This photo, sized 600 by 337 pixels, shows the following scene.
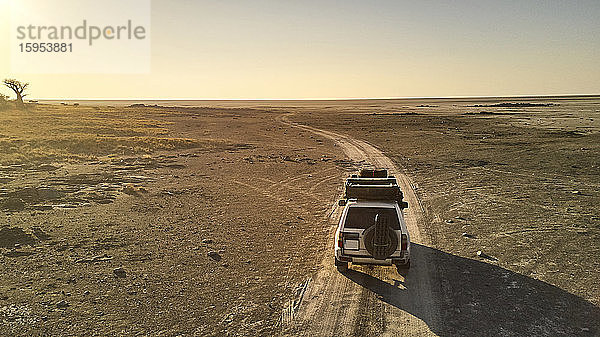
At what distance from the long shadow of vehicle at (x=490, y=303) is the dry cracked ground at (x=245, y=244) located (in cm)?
4

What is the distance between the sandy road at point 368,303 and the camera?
307 inches

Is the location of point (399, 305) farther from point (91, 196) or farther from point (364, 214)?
point (91, 196)

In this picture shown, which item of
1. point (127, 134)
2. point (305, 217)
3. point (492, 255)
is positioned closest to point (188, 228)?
point (305, 217)

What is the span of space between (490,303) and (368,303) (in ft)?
9.07

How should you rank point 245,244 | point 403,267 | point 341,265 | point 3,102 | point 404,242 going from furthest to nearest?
point 3,102
point 245,244
point 341,265
point 403,267
point 404,242

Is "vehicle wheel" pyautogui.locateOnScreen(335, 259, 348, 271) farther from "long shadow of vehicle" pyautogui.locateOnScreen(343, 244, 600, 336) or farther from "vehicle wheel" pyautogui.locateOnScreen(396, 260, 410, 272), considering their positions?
"vehicle wheel" pyautogui.locateOnScreen(396, 260, 410, 272)

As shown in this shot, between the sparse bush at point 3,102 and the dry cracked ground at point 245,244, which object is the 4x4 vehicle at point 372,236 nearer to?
the dry cracked ground at point 245,244

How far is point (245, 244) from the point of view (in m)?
12.6

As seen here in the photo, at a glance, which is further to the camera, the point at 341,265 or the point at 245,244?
the point at 245,244

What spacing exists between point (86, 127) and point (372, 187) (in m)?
46.9

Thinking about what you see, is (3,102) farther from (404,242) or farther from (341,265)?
(404,242)

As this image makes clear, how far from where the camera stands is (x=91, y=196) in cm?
1783

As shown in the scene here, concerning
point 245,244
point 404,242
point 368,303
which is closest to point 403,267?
point 404,242

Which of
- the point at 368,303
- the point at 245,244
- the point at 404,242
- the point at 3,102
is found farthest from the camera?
the point at 3,102
